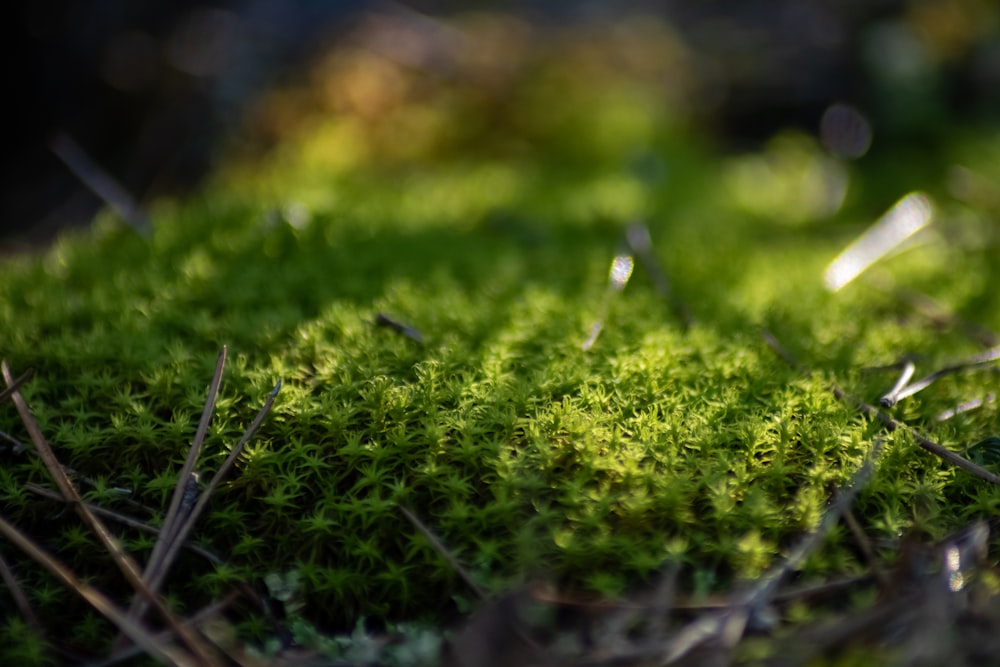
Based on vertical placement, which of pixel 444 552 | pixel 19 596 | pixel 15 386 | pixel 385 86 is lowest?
pixel 19 596

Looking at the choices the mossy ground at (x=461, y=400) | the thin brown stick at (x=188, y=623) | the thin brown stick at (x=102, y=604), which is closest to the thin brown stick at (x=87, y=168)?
the mossy ground at (x=461, y=400)

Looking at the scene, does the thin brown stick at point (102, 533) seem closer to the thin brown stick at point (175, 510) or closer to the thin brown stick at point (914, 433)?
the thin brown stick at point (175, 510)

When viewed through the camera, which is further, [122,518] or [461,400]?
[461,400]

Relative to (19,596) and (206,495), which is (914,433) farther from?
(19,596)

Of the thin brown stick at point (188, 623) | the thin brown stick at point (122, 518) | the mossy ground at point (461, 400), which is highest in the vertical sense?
the mossy ground at point (461, 400)

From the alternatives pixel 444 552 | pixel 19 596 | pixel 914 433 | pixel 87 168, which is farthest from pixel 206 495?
pixel 87 168

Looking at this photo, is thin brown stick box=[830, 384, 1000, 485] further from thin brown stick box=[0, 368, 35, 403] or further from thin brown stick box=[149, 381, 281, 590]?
thin brown stick box=[0, 368, 35, 403]
